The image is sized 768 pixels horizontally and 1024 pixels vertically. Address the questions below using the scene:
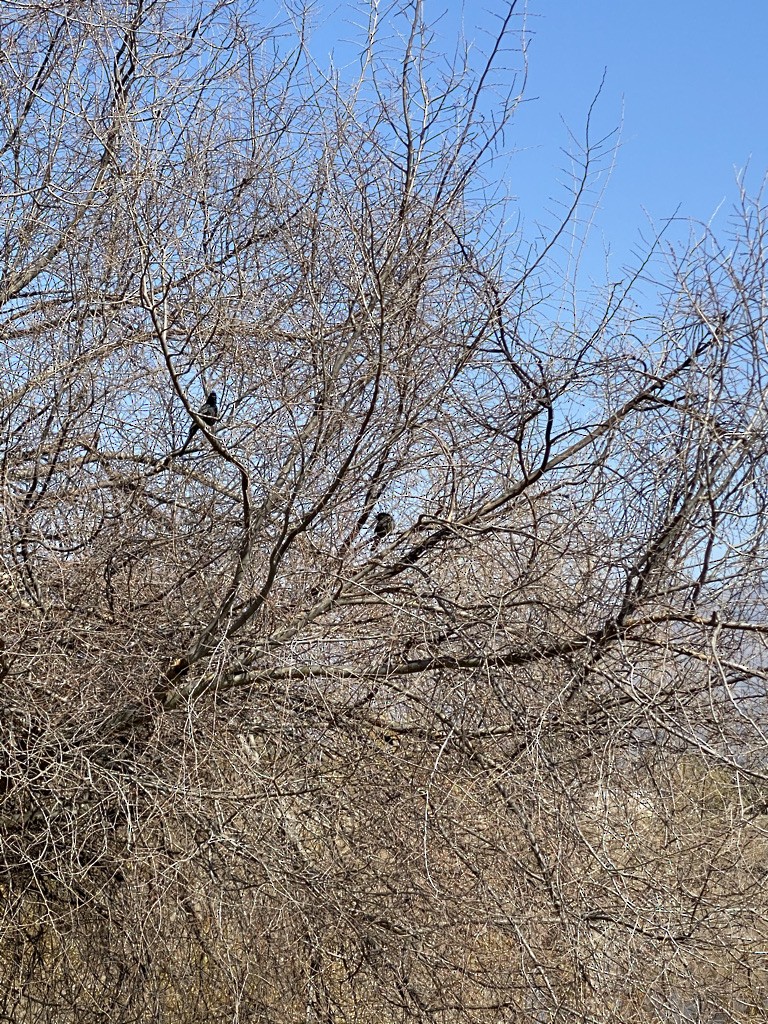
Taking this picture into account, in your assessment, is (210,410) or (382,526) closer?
(382,526)

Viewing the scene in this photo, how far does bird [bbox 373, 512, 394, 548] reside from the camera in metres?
4.51

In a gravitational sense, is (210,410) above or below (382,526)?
above

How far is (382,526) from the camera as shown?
178 inches

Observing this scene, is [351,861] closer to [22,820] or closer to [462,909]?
[462,909]

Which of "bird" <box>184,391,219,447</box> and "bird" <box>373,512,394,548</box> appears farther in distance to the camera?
"bird" <box>184,391,219,447</box>

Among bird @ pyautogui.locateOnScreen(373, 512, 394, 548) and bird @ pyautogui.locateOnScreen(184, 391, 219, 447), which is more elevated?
bird @ pyautogui.locateOnScreen(184, 391, 219, 447)

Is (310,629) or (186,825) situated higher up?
(310,629)

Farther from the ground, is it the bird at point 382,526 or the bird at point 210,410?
the bird at point 210,410

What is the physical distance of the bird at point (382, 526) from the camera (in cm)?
451

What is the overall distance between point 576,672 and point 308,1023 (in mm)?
1652

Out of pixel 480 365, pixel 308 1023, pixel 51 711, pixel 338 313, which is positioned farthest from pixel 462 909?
pixel 338 313

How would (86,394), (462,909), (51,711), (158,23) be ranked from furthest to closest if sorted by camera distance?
1. (158,23)
2. (86,394)
3. (51,711)
4. (462,909)

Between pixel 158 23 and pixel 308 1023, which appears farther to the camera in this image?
pixel 158 23

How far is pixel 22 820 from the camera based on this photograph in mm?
4289
